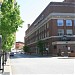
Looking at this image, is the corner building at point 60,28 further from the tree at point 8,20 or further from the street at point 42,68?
the tree at point 8,20

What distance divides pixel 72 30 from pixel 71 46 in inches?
259

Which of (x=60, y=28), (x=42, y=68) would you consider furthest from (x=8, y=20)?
(x=60, y=28)

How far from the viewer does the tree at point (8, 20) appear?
89.7 ft

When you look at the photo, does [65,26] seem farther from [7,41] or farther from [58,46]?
[7,41]

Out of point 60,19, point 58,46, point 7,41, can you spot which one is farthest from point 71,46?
point 7,41

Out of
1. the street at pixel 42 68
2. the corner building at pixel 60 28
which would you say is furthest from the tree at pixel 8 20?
the corner building at pixel 60 28

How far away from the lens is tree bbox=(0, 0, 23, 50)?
27.3 m

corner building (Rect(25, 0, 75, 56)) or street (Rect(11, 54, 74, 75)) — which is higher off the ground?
corner building (Rect(25, 0, 75, 56))

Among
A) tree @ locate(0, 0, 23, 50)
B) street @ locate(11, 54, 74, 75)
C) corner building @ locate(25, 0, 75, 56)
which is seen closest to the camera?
street @ locate(11, 54, 74, 75)

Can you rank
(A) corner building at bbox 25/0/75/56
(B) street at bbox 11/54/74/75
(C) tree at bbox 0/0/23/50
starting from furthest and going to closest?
1. (A) corner building at bbox 25/0/75/56
2. (C) tree at bbox 0/0/23/50
3. (B) street at bbox 11/54/74/75

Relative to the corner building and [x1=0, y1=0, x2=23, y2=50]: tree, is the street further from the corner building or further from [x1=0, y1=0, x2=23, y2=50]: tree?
the corner building

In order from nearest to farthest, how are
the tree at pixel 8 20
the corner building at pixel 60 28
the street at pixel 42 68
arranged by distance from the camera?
the street at pixel 42 68 → the tree at pixel 8 20 → the corner building at pixel 60 28

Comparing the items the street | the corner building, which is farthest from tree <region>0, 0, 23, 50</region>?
the corner building

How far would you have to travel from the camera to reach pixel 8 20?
2741 centimetres
